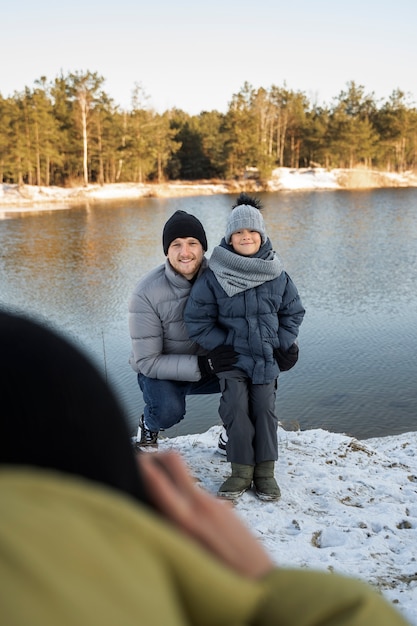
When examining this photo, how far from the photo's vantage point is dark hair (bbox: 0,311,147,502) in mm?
426

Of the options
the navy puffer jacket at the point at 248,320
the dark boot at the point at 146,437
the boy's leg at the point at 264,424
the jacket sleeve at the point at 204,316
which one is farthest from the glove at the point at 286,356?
the dark boot at the point at 146,437

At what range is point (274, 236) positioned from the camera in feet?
57.2

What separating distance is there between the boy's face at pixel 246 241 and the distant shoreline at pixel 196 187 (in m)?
28.1

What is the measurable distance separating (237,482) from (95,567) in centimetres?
296

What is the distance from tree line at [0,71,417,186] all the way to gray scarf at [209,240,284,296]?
36.7 m

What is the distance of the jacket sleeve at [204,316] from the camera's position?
325cm

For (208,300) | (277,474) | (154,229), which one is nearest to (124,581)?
(208,300)

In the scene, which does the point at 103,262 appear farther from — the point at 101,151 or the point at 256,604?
the point at 101,151

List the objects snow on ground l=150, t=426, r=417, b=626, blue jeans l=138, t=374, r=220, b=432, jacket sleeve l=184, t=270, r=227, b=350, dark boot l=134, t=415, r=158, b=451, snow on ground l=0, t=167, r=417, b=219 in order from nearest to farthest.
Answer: snow on ground l=150, t=426, r=417, b=626, jacket sleeve l=184, t=270, r=227, b=350, blue jeans l=138, t=374, r=220, b=432, dark boot l=134, t=415, r=158, b=451, snow on ground l=0, t=167, r=417, b=219

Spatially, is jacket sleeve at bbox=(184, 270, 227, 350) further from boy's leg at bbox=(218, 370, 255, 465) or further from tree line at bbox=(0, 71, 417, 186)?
tree line at bbox=(0, 71, 417, 186)

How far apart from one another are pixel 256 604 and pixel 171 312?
302 cm

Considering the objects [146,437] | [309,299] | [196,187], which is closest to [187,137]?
[196,187]

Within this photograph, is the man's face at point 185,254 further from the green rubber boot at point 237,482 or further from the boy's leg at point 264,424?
the green rubber boot at point 237,482

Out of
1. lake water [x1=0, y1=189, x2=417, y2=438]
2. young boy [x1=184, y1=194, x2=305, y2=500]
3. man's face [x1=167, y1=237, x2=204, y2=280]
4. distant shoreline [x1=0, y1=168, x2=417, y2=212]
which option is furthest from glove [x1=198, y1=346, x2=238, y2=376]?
distant shoreline [x1=0, y1=168, x2=417, y2=212]
